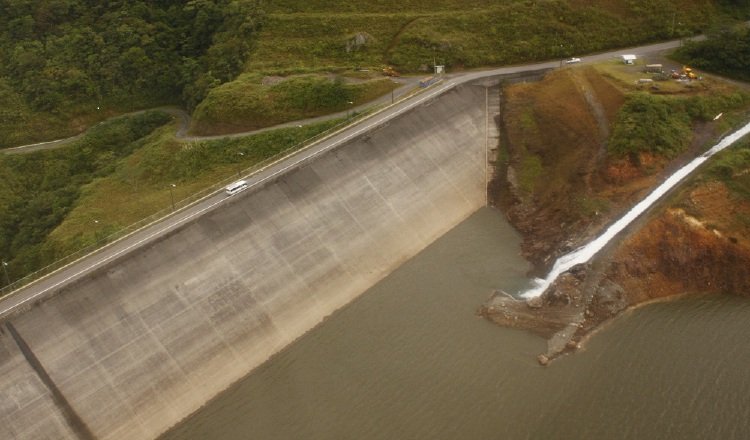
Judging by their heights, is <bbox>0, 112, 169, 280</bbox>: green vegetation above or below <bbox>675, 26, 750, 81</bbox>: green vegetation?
below

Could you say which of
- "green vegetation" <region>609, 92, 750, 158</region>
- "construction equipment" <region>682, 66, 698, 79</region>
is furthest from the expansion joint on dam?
"construction equipment" <region>682, 66, 698, 79</region>

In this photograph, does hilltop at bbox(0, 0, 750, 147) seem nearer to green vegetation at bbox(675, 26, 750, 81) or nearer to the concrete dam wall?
green vegetation at bbox(675, 26, 750, 81)

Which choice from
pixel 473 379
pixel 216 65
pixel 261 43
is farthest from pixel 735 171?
pixel 216 65

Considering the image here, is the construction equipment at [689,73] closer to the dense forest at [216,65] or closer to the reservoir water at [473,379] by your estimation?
the dense forest at [216,65]

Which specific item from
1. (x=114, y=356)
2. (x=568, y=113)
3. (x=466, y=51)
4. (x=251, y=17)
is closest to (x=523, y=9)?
(x=466, y=51)

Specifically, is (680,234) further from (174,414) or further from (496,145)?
(174,414)
